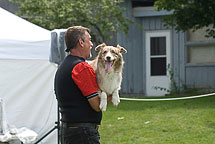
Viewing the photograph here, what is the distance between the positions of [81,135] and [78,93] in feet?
1.29

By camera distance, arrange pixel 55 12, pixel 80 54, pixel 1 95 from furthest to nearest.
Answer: pixel 55 12 < pixel 1 95 < pixel 80 54

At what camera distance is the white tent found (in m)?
7.01

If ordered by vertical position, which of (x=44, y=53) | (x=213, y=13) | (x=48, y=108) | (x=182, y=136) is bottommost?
(x=182, y=136)

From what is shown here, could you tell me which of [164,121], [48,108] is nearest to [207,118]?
[164,121]

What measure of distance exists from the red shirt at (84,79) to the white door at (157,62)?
11895mm

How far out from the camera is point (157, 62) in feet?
51.9

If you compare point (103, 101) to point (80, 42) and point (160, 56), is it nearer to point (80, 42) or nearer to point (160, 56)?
point (80, 42)

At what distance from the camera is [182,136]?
8156mm

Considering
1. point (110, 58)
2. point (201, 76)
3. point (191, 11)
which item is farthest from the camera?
point (201, 76)

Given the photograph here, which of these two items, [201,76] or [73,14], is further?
[201,76]

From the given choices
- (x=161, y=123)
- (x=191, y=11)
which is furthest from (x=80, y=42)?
(x=191, y=11)

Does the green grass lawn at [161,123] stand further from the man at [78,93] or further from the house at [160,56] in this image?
the man at [78,93]

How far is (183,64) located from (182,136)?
7.45 m

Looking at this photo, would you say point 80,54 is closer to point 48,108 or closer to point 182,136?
point 48,108
